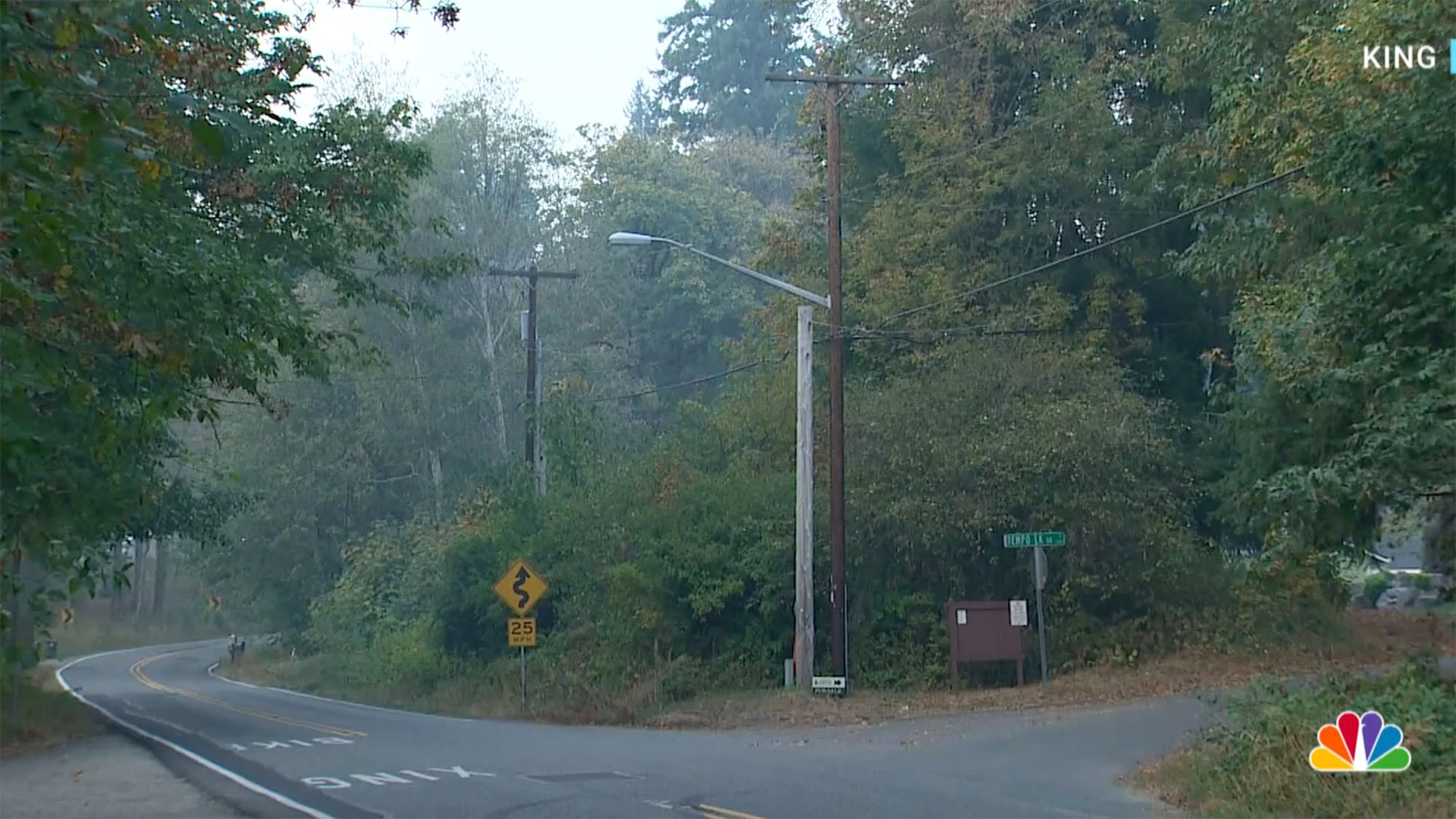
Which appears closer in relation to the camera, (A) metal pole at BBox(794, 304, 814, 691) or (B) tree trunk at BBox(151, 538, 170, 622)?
(A) metal pole at BBox(794, 304, 814, 691)

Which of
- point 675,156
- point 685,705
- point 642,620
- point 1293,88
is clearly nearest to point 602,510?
point 642,620

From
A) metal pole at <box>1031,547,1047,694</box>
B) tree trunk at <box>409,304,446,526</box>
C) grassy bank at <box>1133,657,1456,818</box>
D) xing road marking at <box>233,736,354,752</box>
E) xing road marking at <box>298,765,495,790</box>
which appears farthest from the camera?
tree trunk at <box>409,304,446,526</box>

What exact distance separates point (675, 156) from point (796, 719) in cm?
4346

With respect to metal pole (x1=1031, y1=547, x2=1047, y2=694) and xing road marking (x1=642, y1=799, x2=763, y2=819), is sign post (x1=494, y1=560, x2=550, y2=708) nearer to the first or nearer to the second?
metal pole (x1=1031, y1=547, x2=1047, y2=694)

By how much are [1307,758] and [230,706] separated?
30.5 metres

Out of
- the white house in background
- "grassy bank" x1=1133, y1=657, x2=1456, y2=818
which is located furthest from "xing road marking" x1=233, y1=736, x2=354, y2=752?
the white house in background

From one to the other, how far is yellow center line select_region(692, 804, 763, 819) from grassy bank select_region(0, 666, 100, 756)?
15032 millimetres

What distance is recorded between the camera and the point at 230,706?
37344 millimetres

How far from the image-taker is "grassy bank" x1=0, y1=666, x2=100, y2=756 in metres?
25.8

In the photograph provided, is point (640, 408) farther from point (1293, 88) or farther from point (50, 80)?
point (50, 80)

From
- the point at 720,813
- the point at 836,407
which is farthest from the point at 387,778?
the point at 836,407

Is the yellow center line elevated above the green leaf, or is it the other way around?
the green leaf

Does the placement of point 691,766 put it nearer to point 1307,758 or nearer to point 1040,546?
point 1307,758

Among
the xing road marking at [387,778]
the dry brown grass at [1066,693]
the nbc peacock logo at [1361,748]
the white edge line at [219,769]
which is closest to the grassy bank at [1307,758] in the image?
the nbc peacock logo at [1361,748]
